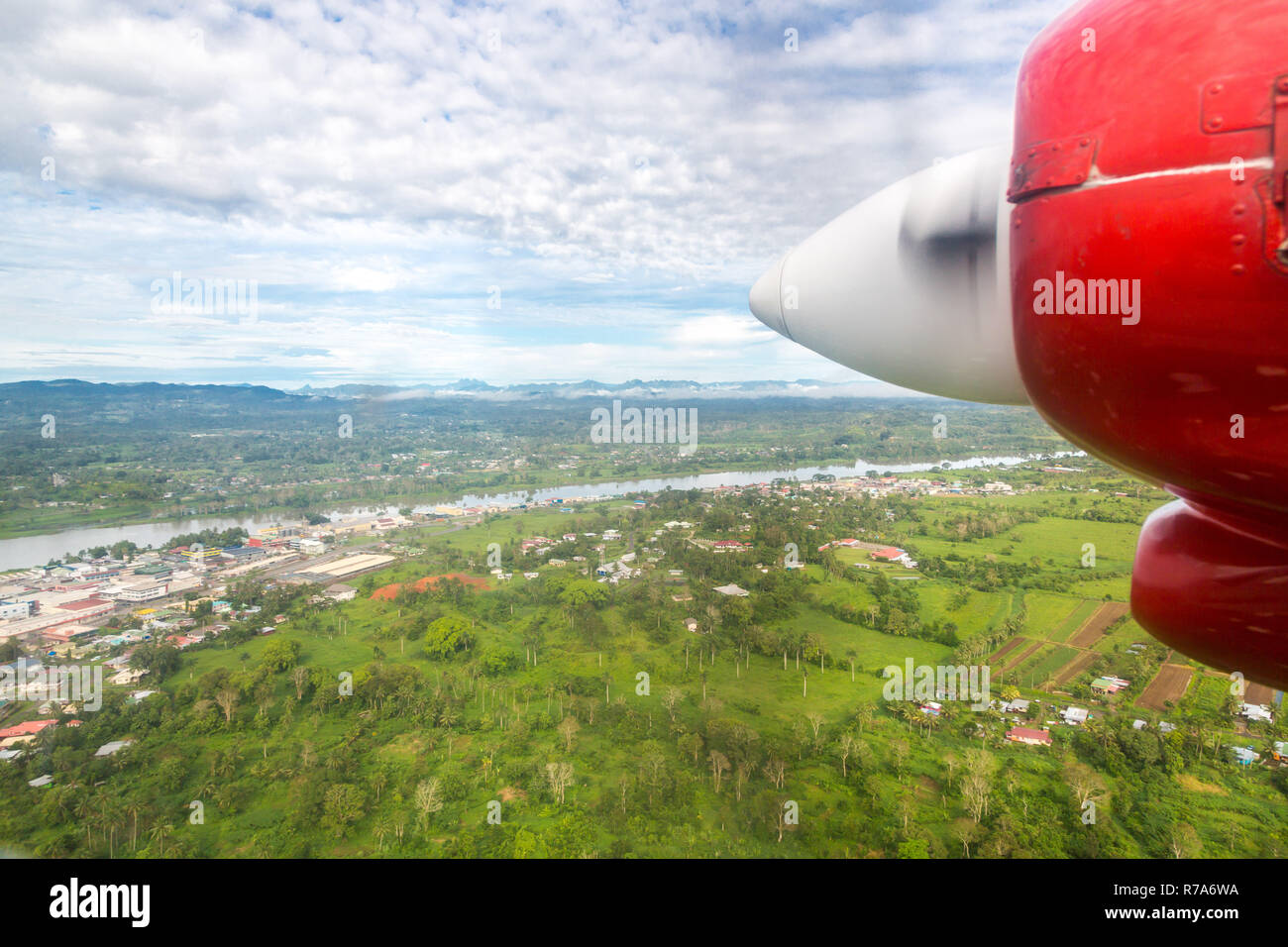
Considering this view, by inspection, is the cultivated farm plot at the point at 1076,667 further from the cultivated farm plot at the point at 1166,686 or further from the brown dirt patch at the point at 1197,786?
the brown dirt patch at the point at 1197,786

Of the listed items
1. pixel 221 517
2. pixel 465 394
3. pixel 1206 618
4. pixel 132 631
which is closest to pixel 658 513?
pixel 132 631

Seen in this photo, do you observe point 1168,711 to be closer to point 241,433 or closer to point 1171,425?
point 1171,425

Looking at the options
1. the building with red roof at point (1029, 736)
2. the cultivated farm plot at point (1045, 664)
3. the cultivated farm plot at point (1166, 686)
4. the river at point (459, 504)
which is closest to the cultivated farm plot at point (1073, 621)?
the cultivated farm plot at point (1045, 664)

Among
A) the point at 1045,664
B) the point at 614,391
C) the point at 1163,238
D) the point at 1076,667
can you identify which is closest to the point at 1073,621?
the point at 1076,667

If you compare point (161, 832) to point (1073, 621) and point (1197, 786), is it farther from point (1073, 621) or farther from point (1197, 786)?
point (1073, 621)

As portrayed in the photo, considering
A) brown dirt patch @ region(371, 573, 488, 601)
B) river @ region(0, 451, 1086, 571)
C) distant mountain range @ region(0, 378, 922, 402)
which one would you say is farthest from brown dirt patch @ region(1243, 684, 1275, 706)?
distant mountain range @ region(0, 378, 922, 402)

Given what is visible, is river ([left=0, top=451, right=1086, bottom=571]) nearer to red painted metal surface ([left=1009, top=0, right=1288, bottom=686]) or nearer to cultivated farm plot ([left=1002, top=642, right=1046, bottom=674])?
cultivated farm plot ([left=1002, top=642, right=1046, bottom=674])
